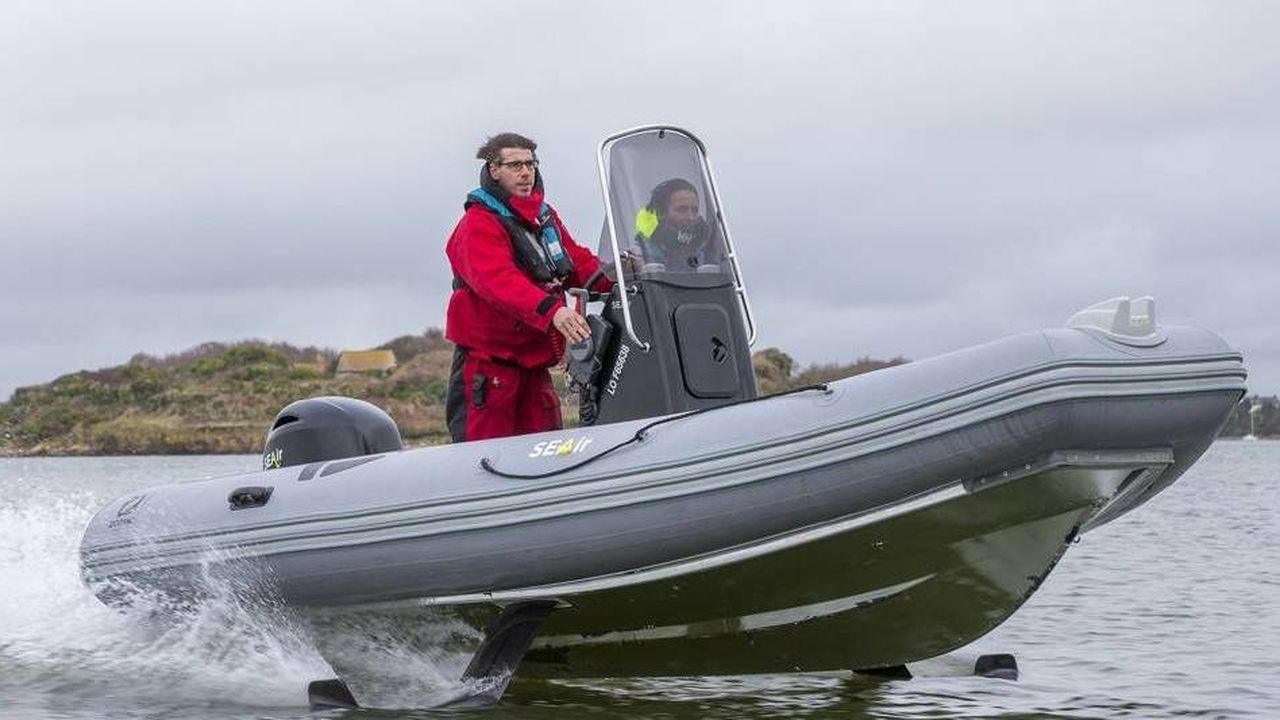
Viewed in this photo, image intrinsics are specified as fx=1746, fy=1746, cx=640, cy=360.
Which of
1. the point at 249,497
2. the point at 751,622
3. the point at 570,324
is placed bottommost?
the point at 751,622

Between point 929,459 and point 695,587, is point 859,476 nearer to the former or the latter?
point 929,459

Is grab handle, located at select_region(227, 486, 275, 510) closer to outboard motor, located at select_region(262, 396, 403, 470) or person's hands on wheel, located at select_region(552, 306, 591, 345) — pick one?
outboard motor, located at select_region(262, 396, 403, 470)

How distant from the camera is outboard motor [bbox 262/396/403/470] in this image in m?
7.12

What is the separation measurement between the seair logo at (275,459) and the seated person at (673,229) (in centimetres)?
183

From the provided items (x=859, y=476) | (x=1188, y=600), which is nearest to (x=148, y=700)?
(x=859, y=476)

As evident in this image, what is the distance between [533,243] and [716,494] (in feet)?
4.80

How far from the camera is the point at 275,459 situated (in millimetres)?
7195

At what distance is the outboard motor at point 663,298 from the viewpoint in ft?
20.5

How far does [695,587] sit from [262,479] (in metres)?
2.05

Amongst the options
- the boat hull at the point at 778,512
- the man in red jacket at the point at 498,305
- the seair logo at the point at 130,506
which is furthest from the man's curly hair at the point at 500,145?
the seair logo at the point at 130,506

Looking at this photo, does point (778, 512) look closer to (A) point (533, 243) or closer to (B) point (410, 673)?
(A) point (533, 243)

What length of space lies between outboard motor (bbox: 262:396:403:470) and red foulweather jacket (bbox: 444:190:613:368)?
0.75 metres

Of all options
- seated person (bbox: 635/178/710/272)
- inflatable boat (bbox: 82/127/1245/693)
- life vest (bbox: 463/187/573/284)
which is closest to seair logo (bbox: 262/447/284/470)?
inflatable boat (bbox: 82/127/1245/693)

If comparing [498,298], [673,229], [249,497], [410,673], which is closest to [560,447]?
[498,298]
